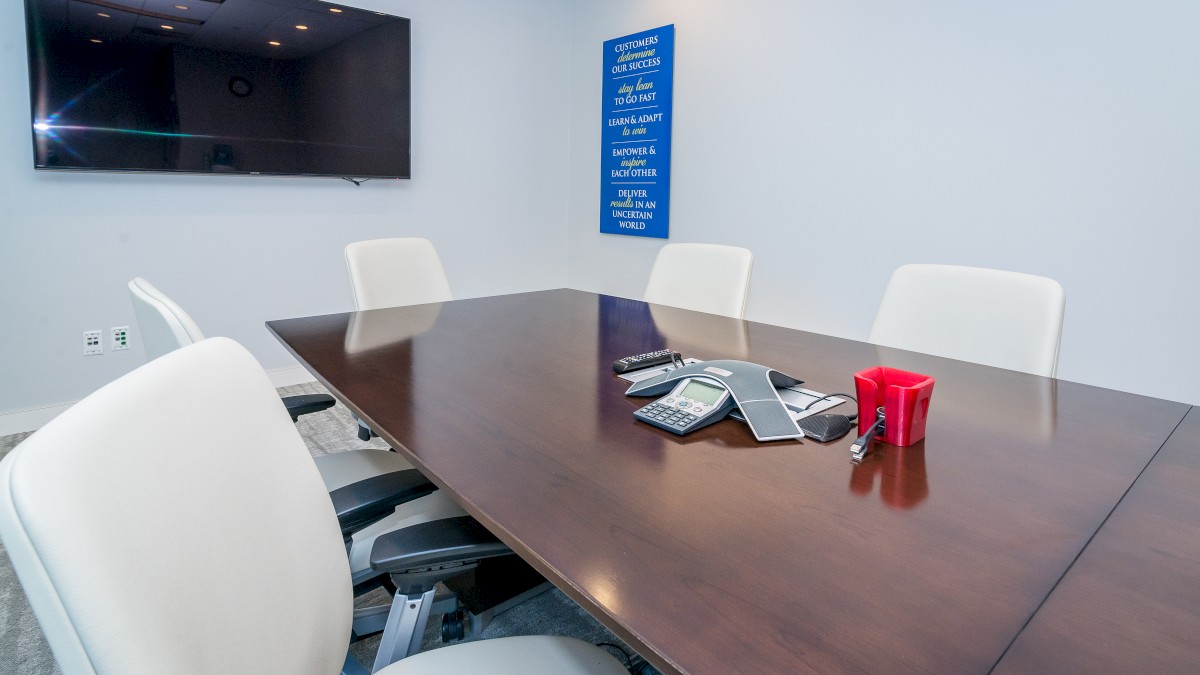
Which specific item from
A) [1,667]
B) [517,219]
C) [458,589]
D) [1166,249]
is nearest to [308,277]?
[517,219]

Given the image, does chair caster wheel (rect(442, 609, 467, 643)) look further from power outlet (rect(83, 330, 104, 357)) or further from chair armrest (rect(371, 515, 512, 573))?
power outlet (rect(83, 330, 104, 357))

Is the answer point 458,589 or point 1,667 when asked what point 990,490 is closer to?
point 458,589

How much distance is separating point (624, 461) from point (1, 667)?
1703 millimetres

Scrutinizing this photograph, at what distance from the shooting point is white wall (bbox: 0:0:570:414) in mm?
3008

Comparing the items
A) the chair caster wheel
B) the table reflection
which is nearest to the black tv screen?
the chair caster wheel

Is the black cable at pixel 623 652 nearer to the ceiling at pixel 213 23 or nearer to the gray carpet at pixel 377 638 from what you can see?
the gray carpet at pixel 377 638

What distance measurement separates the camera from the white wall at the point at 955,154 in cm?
238

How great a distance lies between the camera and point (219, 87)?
3.31 meters

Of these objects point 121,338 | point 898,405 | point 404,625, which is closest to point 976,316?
point 898,405

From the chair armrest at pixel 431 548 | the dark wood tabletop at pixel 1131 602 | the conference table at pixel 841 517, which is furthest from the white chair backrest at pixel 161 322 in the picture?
the dark wood tabletop at pixel 1131 602

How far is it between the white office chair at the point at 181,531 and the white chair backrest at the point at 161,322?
0.43 m

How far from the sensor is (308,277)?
3811 mm

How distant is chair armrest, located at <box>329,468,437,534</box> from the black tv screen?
289 centimetres

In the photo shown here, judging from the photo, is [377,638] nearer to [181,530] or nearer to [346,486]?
[346,486]
